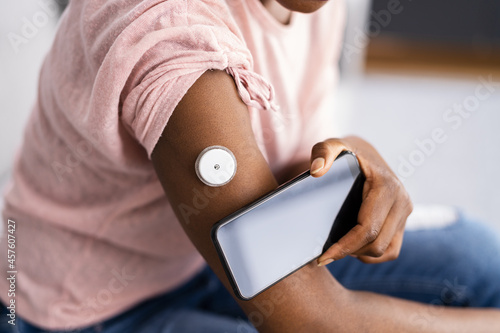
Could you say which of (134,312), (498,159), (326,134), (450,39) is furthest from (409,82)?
(134,312)

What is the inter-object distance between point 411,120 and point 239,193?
179 cm

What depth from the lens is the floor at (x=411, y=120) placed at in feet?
4.68

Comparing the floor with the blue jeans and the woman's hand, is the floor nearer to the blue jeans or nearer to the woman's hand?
the blue jeans

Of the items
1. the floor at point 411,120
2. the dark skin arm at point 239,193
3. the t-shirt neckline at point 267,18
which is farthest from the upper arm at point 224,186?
the floor at point 411,120

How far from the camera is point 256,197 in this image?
48cm

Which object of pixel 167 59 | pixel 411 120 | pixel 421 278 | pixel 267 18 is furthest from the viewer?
pixel 411 120

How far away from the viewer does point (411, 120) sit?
6.86 ft

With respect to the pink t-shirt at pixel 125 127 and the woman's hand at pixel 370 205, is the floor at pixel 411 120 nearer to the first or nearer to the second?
the pink t-shirt at pixel 125 127

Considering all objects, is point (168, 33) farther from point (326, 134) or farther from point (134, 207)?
point (326, 134)

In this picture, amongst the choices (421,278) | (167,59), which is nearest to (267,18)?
(167,59)

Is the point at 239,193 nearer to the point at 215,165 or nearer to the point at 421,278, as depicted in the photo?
the point at 215,165

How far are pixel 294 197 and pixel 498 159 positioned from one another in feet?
5.39

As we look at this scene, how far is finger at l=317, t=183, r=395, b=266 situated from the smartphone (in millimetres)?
21

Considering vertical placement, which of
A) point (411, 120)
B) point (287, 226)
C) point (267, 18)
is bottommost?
point (411, 120)
